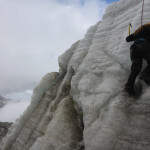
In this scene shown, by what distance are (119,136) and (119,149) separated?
0.36 metres

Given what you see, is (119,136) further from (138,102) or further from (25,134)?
(25,134)

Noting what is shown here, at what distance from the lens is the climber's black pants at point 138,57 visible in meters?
4.70

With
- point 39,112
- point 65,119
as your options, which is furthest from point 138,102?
point 39,112

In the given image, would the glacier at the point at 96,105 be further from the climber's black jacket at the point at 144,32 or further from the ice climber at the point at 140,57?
the climber's black jacket at the point at 144,32

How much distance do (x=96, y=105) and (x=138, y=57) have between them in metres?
2.45

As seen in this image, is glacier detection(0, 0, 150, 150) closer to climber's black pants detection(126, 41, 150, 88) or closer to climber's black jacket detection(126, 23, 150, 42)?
climber's black pants detection(126, 41, 150, 88)

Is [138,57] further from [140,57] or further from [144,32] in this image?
[144,32]

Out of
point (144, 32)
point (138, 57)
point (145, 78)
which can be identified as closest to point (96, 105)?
point (145, 78)

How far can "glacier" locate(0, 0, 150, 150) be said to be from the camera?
4.29 meters

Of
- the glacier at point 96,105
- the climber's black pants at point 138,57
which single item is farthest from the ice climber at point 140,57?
the glacier at point 96,105

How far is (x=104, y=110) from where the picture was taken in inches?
204

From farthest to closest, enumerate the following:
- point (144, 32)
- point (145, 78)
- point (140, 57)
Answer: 1. point (144, 32)
2. point (140, 57)
3. point (145, 78)

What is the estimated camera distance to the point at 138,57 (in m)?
4.86

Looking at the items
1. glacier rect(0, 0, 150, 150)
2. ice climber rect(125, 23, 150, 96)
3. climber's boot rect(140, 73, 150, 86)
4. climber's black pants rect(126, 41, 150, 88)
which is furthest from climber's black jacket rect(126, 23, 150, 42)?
climber's boot rect(140, 73, 150, 86)
